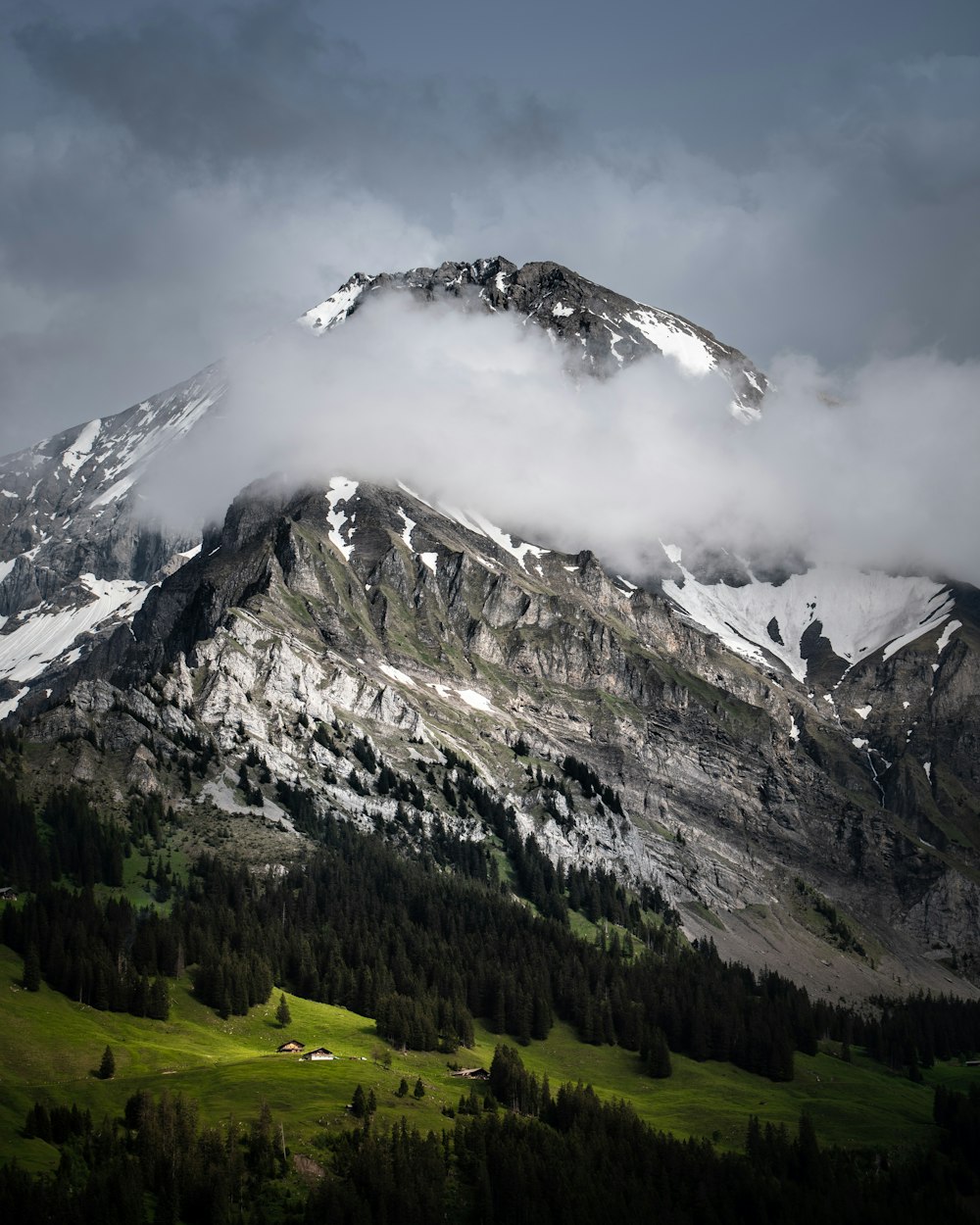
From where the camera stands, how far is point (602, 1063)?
7554 inches

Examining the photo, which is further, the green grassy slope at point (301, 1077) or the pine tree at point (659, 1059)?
the pine tree at point (659, 1059)

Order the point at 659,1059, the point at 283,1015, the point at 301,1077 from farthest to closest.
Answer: the point at 659,1059 → the point at 283,1015 → the point at 301,1077

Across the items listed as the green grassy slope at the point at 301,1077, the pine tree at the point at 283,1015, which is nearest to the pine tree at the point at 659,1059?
the green grassy slope at the point at 301,1077

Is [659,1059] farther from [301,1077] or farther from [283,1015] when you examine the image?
[301,1077]

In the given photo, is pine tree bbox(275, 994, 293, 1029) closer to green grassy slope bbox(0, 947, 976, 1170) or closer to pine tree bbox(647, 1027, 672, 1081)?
green grassy slope bbox(0, 947, 976, 1170)

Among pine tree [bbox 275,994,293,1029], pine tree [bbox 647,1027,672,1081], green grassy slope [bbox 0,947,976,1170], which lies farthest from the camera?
pine tree [bbox 647,1027,672,1081]

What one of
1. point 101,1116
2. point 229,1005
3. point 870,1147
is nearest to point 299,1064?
point 229,1005

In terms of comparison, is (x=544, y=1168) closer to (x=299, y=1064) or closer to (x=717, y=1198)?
(x=717, y=1198)

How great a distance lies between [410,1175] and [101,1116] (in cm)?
2957

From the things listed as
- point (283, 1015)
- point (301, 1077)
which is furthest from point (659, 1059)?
point (301, 1077)

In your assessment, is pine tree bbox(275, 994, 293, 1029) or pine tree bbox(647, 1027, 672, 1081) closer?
pine tree bbox(275, 994, 293, 1029)

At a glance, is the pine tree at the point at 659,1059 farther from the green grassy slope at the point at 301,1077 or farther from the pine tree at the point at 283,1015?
the pine tree at the point at 283,1015

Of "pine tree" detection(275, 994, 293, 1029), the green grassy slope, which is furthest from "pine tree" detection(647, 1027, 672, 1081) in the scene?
"pine tree" detection(275, 994, 293, 1029)

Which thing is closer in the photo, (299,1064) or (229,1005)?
(299,1064)
